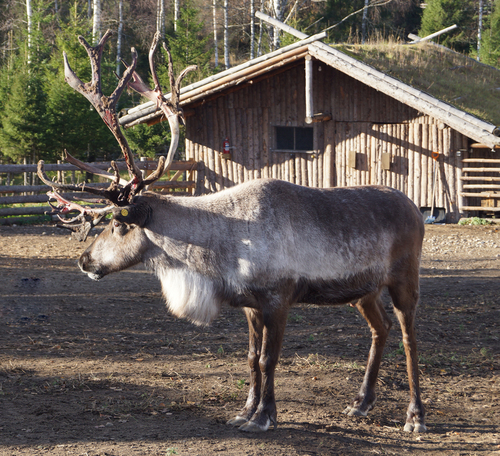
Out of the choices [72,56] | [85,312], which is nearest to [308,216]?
[85,312]

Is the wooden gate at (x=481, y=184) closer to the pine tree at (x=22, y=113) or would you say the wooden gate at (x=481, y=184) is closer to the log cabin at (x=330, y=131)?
the log cabin at (x=330, y=131)

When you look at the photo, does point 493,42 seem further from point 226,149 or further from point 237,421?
point 237,421

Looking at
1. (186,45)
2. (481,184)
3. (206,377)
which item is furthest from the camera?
(186,45)

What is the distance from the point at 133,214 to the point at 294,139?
1307cm

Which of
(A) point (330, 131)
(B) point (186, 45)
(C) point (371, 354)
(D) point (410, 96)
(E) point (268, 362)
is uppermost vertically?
(B) point (186, 45)

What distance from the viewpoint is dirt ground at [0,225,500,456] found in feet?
15.0

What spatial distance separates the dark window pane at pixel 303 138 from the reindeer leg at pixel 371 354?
12.2 m

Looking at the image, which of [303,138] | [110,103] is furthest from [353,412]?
[303,138]

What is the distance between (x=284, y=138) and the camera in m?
17.6

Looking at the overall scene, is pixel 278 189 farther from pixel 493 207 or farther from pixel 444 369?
pixel 493 207

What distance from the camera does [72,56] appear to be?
24.4 m

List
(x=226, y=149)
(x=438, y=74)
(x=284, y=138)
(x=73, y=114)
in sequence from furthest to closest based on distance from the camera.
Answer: (x=73, y=114), (x=438, y=74), (x=226, y=149), (x=284, y=138)

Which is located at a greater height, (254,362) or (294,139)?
(294,139)

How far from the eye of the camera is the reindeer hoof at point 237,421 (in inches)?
191
